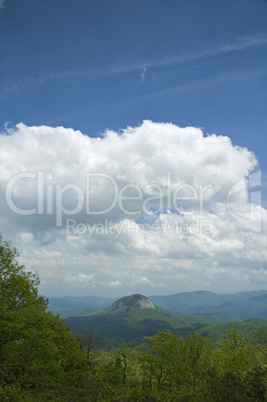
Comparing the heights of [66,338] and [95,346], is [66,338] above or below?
above

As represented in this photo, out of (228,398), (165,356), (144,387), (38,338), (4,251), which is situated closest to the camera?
(228,398)

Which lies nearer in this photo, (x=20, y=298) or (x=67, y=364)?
(x=20, y=298)

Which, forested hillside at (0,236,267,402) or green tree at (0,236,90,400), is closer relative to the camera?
forested hillside at (0,236,267,402)

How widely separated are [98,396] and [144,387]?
4030 millimetres

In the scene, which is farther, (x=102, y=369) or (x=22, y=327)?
(x=102, y=369)

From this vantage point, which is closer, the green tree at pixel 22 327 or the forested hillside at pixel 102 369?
the forested hillside at pixel 102 369

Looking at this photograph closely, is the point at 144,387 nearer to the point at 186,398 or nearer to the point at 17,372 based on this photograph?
the point at 186,398

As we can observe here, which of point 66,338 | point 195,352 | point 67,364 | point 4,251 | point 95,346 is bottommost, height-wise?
point 95,346

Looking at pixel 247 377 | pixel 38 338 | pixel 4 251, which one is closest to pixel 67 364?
pixel 38 338

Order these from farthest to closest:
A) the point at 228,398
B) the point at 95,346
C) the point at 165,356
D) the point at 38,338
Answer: the point at 95,346 → the point at 38,338 → the point at 165,356 → the point at 228,398

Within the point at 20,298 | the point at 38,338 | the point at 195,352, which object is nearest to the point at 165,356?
the point at 195,352

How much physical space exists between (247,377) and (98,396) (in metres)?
11.8

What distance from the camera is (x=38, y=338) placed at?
3694 cm

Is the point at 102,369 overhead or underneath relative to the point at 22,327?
underneath
